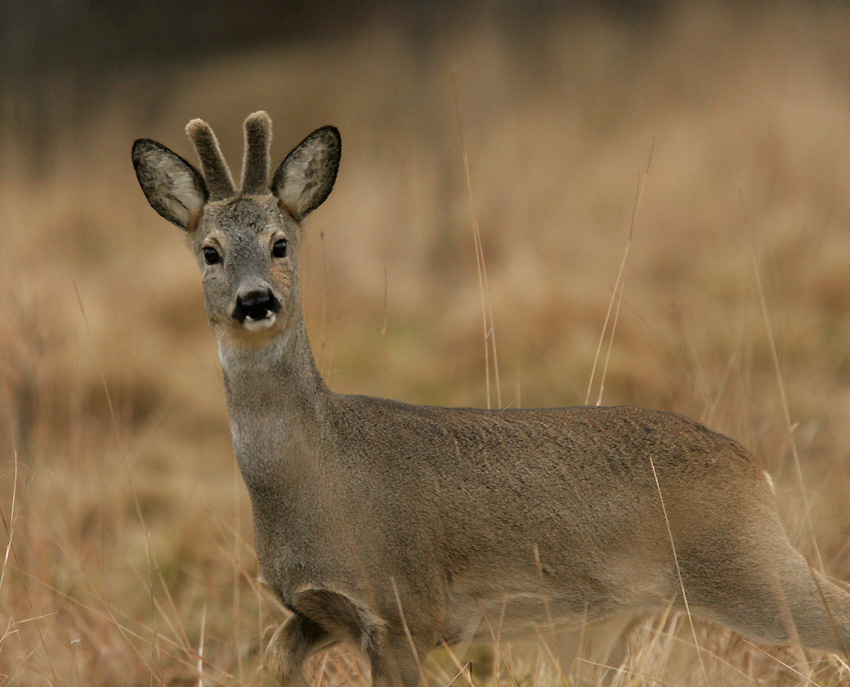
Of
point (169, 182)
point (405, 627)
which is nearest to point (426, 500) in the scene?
point (405, 627)

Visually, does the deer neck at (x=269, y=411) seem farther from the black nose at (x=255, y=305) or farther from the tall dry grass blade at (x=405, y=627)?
the tall dry grass blade at (x=405, y=627)

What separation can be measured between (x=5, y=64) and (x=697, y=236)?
1251cm

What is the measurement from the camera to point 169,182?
164 inches

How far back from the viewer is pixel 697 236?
1177 centimetres

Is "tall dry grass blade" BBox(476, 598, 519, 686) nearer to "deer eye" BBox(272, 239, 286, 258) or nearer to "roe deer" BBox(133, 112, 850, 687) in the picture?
"roe deer" BBox(133, 112, 850, 687)

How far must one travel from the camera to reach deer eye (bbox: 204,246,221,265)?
3.98 metres

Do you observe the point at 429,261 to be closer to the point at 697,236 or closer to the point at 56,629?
the point at 697,236

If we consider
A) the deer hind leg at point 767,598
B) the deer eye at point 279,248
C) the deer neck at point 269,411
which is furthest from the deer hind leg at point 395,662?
the deer eye at point 279,248

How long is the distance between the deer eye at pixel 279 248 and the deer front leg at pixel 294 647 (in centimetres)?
121

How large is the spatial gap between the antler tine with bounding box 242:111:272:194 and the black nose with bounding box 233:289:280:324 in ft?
1.95

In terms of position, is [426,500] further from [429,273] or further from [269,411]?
[429,273]

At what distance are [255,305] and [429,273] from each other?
29.9ft

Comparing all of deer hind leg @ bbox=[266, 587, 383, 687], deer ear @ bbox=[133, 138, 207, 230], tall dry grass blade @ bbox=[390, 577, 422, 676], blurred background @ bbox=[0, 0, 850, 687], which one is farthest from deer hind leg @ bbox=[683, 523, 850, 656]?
deer ear @ bbox=[133, 138, 207, 230]

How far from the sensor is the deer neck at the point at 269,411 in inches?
153
